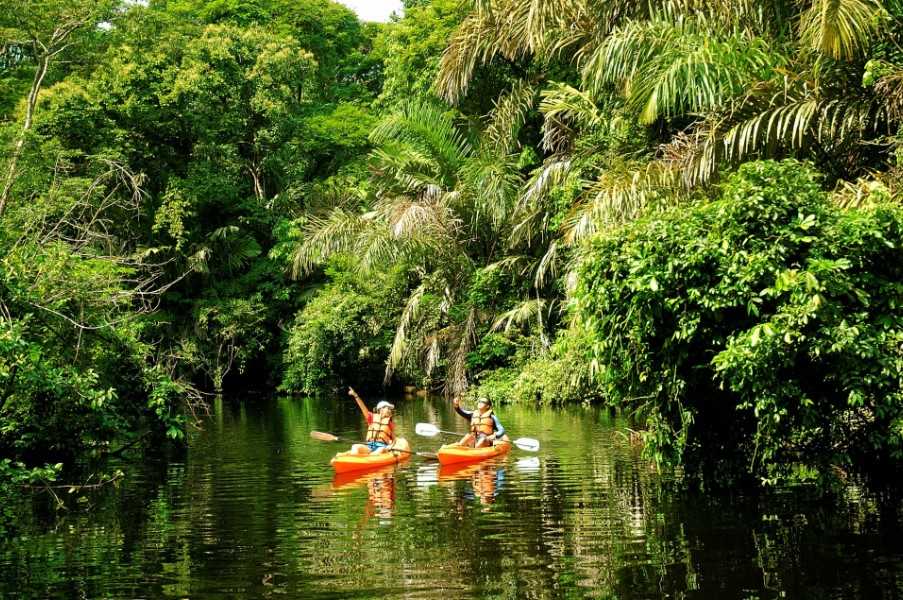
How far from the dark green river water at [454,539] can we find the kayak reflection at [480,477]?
0.14 feet

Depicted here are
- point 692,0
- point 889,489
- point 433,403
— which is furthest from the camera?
point 433,403

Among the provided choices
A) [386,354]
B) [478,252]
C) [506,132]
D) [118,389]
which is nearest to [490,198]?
[506,132]

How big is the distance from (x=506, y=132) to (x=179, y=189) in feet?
49.4

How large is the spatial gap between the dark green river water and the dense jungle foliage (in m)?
1.00

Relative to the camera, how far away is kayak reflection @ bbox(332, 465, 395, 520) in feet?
39.3

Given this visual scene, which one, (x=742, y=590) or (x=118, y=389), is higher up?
(x=118, y=389)

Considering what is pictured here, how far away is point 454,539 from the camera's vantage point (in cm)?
978

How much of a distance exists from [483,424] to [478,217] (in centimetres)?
1343

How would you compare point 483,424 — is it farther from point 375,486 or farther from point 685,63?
point 685,63

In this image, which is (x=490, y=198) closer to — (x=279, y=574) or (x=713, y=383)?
(x=713, y=383)

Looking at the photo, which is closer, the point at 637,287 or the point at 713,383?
the point at 637,287

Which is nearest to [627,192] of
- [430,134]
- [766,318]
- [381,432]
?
[381,432]

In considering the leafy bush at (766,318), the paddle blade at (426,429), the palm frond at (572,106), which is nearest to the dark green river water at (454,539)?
the leafy bush at (766,318)

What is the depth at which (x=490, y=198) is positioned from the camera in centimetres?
2822
